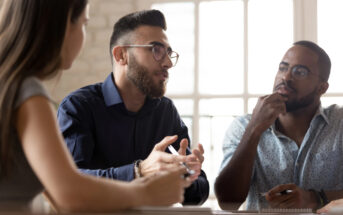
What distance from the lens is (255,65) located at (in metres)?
3.46

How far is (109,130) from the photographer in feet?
6.35

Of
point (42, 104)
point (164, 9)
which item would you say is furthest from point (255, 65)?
point (42, 104)

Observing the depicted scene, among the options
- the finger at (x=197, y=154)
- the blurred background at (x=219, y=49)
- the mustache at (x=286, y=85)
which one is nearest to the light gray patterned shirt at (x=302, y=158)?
the mustache at (x=286, y=85)

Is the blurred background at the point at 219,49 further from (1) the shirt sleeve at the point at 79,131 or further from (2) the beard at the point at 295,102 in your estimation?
(1) the shirt sleeve at the point at 79,131

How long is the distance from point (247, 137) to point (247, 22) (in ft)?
5.19

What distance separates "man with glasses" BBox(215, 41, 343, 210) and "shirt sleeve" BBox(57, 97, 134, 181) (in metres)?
0.61

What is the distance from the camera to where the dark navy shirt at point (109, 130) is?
1832 mm

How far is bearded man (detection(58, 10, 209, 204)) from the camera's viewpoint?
1.71m

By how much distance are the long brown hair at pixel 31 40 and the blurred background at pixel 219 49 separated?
8.08 ft

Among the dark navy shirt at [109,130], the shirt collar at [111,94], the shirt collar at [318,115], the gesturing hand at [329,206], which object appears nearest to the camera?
the gesturing hand at [329,206]

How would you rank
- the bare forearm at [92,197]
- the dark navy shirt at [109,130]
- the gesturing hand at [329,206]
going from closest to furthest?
→ 1. the bare forearm at [92,197]
2. the gesturing hand at [329,206]
3. the dark navy shirt at [109,130]

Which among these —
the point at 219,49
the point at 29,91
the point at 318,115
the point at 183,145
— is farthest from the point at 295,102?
the point at 29,91

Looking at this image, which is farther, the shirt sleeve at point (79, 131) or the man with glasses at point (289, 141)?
the man with glasses at point (289, 141)

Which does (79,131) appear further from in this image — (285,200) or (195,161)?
(285,200)
